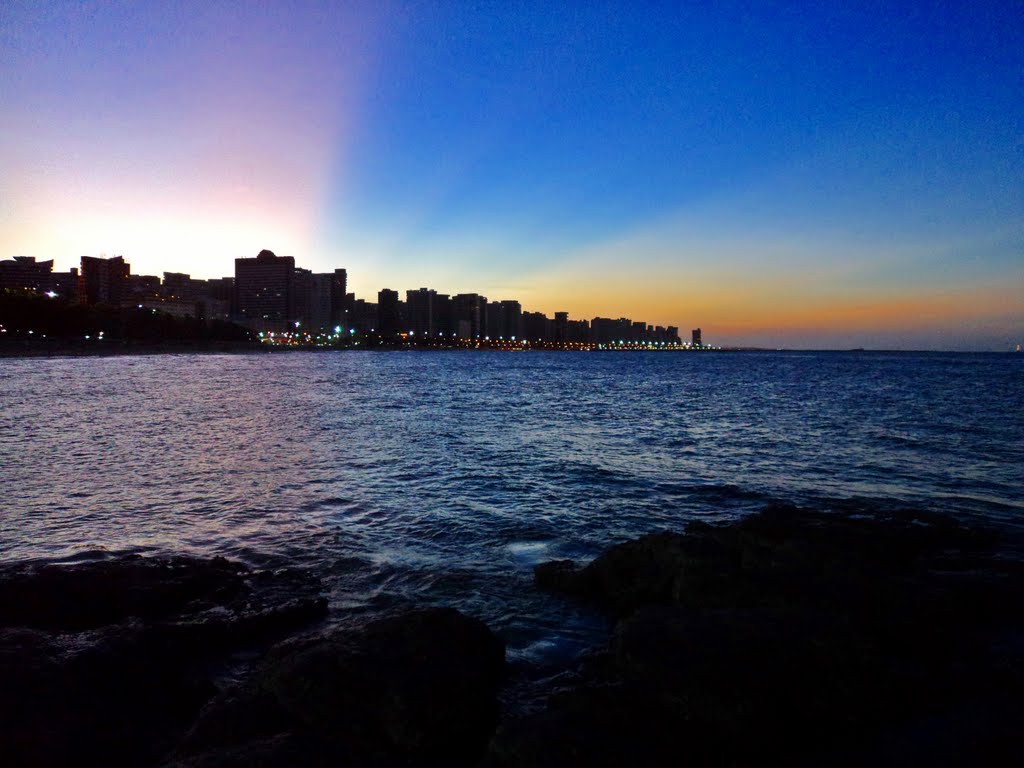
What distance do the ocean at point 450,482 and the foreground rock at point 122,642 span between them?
1523 mm

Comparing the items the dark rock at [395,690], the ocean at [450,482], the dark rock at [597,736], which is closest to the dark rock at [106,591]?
the ocean at [450,482]

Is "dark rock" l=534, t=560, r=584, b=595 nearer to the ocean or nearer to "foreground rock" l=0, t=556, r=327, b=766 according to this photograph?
the ocean

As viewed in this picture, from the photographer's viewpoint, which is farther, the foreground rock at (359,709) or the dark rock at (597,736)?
the foreground rock at (359,709)

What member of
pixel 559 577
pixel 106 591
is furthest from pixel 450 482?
pixel 106 591

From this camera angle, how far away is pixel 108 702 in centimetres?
697

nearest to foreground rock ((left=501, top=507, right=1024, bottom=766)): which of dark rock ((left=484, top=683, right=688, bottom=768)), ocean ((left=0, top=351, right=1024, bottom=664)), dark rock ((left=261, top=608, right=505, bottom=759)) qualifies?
dark rock ((left=484, top=683, right=688, bottom=768))

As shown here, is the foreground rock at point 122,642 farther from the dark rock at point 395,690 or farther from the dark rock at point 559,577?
the dark rock at point 559,577

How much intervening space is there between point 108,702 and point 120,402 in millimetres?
45738

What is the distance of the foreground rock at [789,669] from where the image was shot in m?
6.28

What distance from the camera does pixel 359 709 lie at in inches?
262

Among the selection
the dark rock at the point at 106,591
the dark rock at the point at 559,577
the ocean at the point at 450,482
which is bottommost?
the ocean at the point at 450,482

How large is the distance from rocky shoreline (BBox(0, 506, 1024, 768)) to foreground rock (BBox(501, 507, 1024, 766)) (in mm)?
26

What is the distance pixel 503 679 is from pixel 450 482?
13216 millimetres

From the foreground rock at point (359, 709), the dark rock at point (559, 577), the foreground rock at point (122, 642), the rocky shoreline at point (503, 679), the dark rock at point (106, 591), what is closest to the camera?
the foreground rock at point (359, 709)
